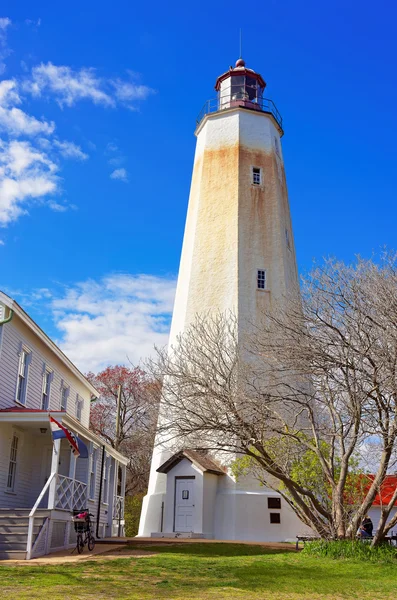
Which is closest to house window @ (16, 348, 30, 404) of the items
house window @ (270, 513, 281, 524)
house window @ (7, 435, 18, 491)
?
house window @ (7, 435, 18, 491)

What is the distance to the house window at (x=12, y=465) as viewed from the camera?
17094 mm

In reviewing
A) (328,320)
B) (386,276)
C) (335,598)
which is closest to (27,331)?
(328,320)

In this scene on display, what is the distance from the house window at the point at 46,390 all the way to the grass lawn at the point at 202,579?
28.0 ft

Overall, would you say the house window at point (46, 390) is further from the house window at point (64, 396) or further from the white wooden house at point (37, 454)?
the house window at point (64, 396)

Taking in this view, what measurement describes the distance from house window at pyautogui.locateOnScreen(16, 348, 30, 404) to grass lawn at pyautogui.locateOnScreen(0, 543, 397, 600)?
7.03 metres

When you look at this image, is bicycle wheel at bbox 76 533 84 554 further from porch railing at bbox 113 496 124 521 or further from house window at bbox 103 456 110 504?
porch railing at bbox 113 496 124 521

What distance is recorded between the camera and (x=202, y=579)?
9922 millimetres

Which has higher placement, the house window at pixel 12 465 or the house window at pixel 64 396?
the house window at pixel 64 396

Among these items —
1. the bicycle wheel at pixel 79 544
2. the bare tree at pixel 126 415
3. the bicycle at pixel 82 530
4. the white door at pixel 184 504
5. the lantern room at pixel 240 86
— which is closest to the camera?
the bicycle wheel at pixel 79 544

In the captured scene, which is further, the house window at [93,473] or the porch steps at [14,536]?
A: the house window at [93,473]

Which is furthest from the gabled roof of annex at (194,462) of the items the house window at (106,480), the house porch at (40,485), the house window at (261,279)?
the house window at (261,279)

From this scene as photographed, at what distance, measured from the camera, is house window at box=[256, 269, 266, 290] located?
84.8 feet

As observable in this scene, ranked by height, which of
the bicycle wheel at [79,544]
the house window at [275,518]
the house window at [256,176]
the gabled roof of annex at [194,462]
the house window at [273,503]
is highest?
the house window at [256,176]

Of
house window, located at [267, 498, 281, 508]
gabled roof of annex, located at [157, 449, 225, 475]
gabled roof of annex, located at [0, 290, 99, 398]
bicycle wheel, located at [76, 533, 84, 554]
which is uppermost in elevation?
gabled roof of annex, located at [0, 290, 99, 398]
